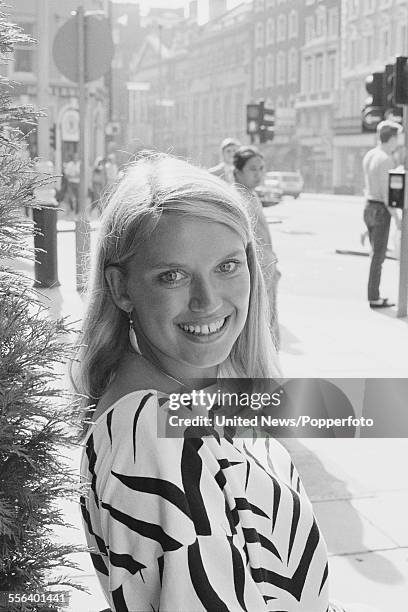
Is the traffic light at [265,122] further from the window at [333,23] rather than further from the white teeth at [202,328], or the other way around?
the white teeth at [202,328]

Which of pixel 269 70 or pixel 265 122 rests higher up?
pixel 269 70

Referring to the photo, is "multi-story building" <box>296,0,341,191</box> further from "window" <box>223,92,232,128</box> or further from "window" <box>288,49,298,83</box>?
"window" <box>223,92,232,128</box>

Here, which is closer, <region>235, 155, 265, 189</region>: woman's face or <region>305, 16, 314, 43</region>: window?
<region>235, 155, 265, 189</region>: woman's face

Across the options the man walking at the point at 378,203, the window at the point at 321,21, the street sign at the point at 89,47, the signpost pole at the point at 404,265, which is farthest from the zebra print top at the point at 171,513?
the window at the point at 321,21

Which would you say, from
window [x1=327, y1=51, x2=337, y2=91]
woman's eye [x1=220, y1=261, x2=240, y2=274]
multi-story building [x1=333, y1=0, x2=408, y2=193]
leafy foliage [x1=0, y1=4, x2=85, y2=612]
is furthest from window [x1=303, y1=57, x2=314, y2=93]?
leafy foliage [x1=0, y1=4, x2=85, y2=612]

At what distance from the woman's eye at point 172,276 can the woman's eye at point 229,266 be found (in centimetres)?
6

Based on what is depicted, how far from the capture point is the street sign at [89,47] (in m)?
6.77

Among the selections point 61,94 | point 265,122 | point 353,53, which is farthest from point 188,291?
point 353,53

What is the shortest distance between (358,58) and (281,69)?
947 cm

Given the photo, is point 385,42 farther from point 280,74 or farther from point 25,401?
point 280,74

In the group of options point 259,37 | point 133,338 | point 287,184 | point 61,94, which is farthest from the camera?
point 259,37

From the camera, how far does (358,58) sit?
1184 inches

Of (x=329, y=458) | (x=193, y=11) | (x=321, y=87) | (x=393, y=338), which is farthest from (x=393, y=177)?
(x=321, y=87)

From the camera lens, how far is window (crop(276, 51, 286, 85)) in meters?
37.2
